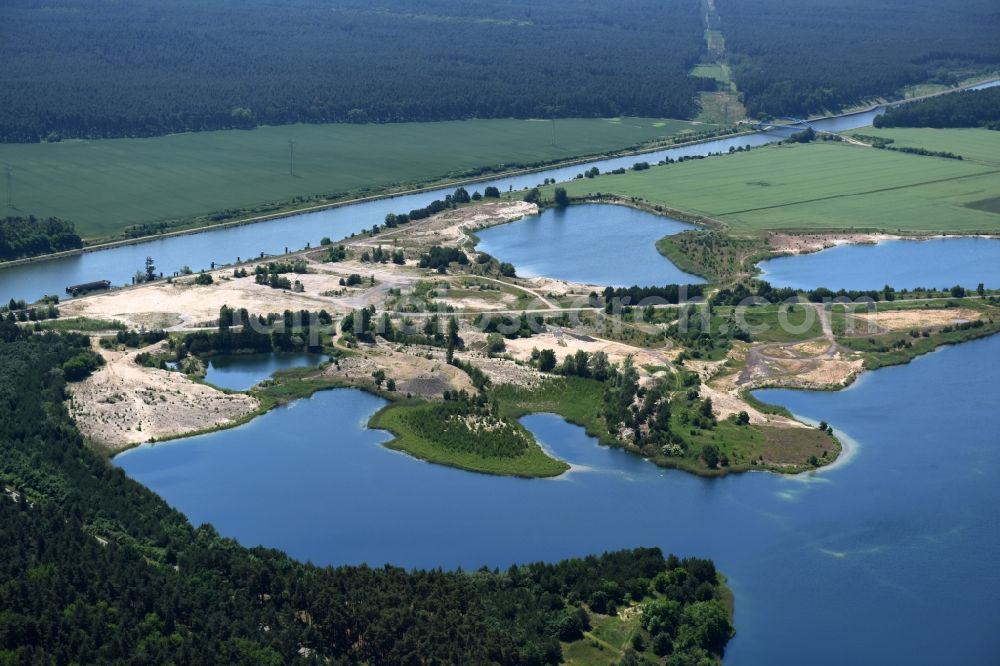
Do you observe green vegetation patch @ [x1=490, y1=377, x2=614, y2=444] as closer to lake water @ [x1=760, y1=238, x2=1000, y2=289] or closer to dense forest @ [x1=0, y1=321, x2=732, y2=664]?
dense forest @ [x1=0, y1=321, x2=732, y2=664]

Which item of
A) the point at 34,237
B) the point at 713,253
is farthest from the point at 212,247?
the point at 713,253

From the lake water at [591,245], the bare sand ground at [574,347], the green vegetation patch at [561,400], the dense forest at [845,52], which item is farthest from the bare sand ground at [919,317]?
the dense forest at [845,52]

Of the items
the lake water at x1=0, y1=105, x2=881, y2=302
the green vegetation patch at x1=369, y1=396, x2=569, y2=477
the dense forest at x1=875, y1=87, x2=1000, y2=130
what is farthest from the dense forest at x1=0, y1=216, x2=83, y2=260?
the dense forest at x1=875, y1=87, x2=1000, y2=130

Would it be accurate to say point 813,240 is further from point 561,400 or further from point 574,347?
point 561,400

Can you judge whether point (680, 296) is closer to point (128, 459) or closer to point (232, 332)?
point (232, 332)

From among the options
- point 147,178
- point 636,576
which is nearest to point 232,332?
point 636,576

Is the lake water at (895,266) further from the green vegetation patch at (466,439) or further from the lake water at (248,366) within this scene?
the lake water at (248,366)
